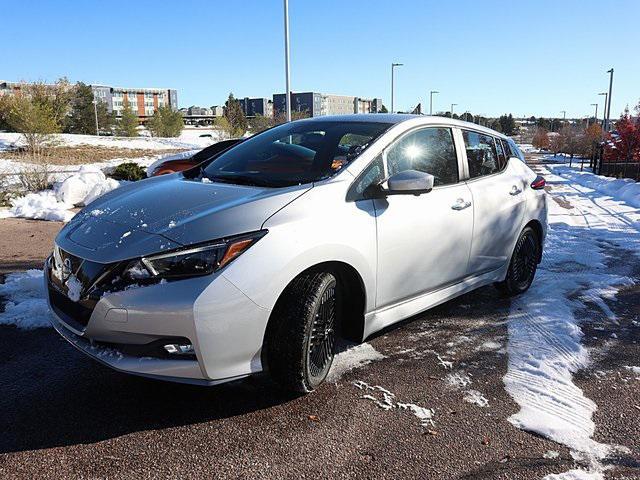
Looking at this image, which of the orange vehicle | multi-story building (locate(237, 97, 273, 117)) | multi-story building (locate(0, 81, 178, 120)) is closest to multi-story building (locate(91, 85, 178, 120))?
multi-story building (locate(0, 81, 178, 120))

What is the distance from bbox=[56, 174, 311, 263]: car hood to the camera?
271cm

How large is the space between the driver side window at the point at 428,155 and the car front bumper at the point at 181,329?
152cm

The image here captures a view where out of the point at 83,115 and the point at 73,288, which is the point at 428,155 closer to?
the point at 73,288

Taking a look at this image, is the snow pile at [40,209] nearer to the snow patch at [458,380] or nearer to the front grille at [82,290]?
the front grille at [82,290]

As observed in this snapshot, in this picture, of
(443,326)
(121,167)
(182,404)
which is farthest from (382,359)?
(121,167)

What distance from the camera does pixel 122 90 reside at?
430 ft

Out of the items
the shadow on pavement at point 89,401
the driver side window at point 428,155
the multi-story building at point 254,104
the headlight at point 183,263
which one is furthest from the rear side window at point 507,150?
the multi-story building at point 254,104

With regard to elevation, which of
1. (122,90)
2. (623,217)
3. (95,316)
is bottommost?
(623,217)

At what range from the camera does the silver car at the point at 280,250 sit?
2637mm

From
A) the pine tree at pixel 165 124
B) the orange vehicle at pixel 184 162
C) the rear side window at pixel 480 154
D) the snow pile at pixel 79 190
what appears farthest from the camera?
the pine tree at pixel 165 124

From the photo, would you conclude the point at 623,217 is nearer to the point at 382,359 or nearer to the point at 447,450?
the point at 382,359

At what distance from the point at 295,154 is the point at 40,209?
7.18 m

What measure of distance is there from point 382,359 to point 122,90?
5551 inches

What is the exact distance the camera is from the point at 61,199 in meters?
10.4
